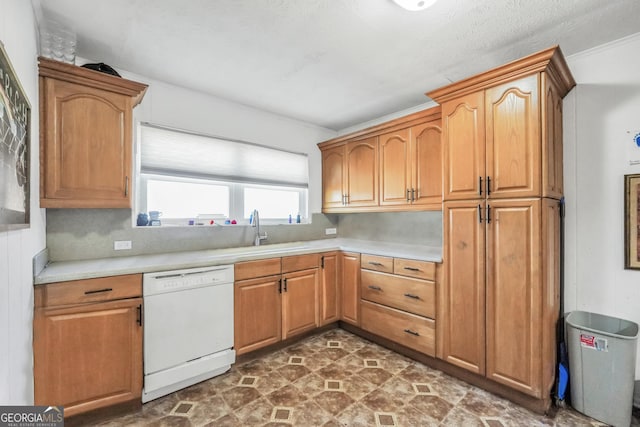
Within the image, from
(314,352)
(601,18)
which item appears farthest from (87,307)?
(601,18)

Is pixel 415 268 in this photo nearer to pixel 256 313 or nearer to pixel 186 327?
pixel 256 313

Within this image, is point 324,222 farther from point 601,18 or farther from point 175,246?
point 601,18

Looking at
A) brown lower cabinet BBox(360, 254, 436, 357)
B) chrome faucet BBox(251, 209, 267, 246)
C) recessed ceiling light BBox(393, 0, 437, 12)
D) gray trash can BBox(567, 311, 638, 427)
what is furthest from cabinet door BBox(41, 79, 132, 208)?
gray trash can BBox(567, 311, 638, 427)

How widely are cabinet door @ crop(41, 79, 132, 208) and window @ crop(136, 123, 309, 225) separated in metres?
0.48

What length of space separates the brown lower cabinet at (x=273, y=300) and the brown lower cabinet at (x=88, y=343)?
736 mm

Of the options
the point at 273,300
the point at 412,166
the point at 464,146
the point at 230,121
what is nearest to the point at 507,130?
the point at 464,146

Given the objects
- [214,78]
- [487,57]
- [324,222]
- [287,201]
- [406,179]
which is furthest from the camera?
[324,222]

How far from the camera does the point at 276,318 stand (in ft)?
8.48

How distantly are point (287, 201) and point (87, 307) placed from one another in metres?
2.30

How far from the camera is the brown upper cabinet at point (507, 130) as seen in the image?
179cm

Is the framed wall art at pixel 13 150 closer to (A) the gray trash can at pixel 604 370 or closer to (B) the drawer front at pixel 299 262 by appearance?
(B) the drawer front at pixel 299 262

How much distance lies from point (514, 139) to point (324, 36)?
1479 millimetres

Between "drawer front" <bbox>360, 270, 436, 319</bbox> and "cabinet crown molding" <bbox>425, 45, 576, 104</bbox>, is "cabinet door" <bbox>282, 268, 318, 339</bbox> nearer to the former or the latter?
"drawer front" <bbox>360, 270, 436, 319</bbox>

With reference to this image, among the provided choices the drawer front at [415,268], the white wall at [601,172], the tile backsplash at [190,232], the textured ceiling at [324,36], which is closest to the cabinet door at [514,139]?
the textured ceiling at [324,36]
